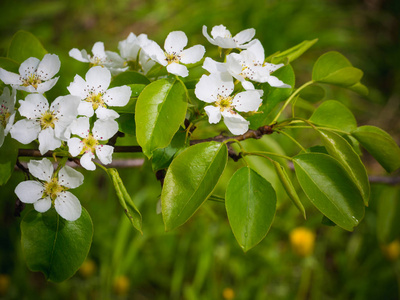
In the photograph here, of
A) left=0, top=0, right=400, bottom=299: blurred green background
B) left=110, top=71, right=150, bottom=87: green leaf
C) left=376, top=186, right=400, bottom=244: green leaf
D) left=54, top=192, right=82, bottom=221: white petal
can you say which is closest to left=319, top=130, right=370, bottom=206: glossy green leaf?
left=110, top=71, right=150, bottom=87: green leaf

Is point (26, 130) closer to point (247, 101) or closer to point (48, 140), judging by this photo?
point (48, 140)

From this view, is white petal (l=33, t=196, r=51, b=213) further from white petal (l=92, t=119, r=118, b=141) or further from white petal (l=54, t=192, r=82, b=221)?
white petal (l=92, t=119, r=118, b=141)

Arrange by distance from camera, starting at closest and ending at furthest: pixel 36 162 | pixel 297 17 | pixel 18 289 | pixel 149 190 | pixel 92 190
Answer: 1. pixel 36 162
2. pixel 18 289
3. pixel 149 190
4. pixel 92 190
5. pixel 297 17

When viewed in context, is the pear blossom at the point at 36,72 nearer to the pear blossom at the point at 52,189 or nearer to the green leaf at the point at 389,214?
the pear blossom at the point at 52,189

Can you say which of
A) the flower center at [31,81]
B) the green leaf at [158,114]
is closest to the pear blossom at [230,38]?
the green leaf at [158,114]

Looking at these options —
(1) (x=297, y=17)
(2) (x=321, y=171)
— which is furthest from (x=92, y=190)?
(1) (x=297, y=17)

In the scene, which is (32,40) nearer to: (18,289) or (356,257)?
(18,289)

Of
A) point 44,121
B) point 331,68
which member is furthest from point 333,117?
point 44,121
